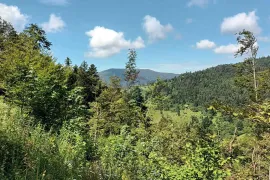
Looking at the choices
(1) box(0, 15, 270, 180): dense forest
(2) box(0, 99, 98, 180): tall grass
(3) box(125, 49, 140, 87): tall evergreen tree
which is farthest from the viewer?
(3) box(125, 49, 140, 87): tall evergreen tree

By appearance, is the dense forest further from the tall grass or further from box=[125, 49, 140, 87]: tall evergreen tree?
box=[125, 49, 140, 87]: tall evergreen tree

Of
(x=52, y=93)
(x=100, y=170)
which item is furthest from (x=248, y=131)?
(x=52, y=93)

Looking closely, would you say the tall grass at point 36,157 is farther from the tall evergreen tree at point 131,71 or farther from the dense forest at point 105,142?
the tall evergreen tree at point 131,71

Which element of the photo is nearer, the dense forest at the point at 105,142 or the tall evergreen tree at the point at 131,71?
the dense forest at the point at 105,142

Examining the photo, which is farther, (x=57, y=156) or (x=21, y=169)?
(x=57, y=156)

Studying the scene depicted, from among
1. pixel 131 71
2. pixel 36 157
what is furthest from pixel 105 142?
pixel 131 71

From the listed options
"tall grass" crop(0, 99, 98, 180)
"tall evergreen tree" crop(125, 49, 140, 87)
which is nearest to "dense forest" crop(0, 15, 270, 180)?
"tall grass" crop(0, 99, 98, 180)

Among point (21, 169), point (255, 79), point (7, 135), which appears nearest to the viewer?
point (21, 169)

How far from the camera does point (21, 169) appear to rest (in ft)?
12.7

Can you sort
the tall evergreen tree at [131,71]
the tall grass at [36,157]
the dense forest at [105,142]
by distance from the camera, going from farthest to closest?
1. the tall evergreen tree at [131,71]
2. the dense forest at [105,142]
3. the tall grass at [36,157]

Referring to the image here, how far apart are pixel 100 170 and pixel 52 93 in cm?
375

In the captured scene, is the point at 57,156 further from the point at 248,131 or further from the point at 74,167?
the point at 248,131

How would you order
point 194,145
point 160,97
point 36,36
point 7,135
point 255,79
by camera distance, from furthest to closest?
point 36,36
point 160,97
point 255,79
point 194,145
point 7,135

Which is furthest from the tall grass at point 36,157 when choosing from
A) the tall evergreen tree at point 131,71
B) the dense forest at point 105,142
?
the tall evergreen tree at point 131,71
